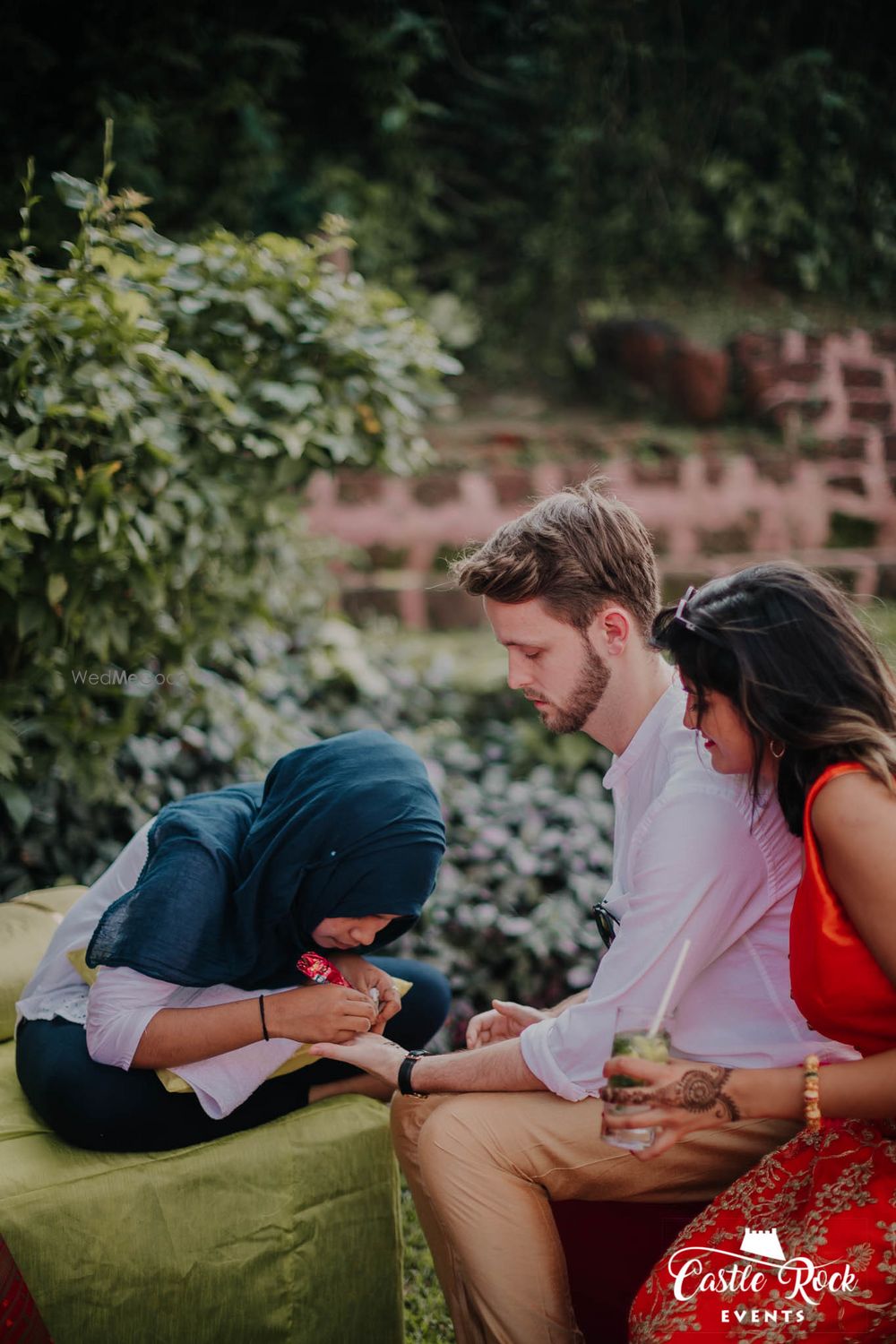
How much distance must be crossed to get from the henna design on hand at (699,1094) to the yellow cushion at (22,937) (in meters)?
1.73

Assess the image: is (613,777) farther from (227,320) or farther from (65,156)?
(65,156)

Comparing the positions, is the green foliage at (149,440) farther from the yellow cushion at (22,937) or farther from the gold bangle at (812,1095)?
the gold bangle at (812,1095)

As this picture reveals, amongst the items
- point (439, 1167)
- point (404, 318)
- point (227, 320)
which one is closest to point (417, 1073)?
point (439, 1167)

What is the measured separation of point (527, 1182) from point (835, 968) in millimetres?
770

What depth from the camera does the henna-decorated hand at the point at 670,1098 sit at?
1.75 meters

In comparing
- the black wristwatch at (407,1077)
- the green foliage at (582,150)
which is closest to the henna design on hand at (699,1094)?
the black wristwatch at (407,1077)

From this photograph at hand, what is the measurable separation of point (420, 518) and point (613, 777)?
160 inches

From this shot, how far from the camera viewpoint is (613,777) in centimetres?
247

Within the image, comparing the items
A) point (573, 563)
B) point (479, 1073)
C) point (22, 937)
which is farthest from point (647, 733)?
point (22, 937)

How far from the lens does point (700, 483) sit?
22.2 feet

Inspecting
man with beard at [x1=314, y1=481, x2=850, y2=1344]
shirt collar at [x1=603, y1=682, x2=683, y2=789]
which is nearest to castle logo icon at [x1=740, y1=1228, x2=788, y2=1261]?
man with beard at [x1=314, y1=481, x2=850, y2=1344]

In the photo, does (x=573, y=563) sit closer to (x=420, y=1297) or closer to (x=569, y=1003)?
(x=569, y=1003)

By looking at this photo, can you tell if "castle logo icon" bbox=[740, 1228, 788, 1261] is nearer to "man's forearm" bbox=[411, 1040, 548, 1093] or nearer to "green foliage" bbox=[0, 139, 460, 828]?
"man's forearm" bbox=[411, 1040, 548, 1093]

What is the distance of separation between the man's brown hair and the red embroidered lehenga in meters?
0.78
